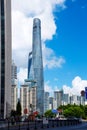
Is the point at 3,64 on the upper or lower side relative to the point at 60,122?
upper

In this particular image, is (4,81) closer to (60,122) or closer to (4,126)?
(60,122)

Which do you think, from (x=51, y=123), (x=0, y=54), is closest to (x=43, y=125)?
(x=51, y=123)

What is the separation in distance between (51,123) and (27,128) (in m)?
18.6

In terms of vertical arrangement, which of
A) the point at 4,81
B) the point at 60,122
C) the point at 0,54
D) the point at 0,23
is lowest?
the point at 60,122

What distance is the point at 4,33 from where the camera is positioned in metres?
120

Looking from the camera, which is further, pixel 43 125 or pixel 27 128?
pixel 43 125

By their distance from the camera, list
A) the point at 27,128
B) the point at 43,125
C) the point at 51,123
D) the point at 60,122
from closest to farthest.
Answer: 1. the point at 27,128
2. the point at 43,125
3. the point at 51,123
4. the point at 60,122

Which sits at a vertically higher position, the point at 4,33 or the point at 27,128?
the point at 4,33

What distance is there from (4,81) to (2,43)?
10.8 m

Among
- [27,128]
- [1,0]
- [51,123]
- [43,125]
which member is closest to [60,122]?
[51,123]

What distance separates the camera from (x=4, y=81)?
120 metres

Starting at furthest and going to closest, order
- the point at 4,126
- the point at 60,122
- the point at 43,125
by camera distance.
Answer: the point at 60,122, the point at 43,125, the point at 4,126

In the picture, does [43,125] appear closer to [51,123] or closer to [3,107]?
[51,123]

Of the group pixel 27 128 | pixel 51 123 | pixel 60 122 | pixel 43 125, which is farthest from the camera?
pixel 60 122
